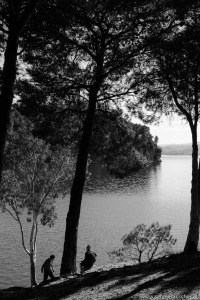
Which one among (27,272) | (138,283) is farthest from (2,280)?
(138,283)

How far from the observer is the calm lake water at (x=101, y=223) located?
29920 mm

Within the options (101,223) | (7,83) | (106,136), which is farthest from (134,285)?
(101,223)

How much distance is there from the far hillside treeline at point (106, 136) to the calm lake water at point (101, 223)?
13823mm

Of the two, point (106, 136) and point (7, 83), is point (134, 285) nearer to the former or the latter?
point (7, 83)

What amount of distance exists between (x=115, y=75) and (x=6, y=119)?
25.8 feet

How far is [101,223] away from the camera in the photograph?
43000 millimetres

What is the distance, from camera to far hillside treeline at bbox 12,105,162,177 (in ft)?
51.1

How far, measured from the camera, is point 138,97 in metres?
16.2

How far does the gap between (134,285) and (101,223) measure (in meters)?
34.1

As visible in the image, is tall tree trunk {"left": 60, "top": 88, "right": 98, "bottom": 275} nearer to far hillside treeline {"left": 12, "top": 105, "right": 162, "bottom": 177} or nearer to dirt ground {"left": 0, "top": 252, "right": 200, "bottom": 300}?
dirt ground {"left": 0, "top": 252, "right": 200, "bottom": 300}

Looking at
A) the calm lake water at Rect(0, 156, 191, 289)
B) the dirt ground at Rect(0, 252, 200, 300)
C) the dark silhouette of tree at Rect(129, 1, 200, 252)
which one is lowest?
the calm lake water at Rect(0, 156, 191, 289)

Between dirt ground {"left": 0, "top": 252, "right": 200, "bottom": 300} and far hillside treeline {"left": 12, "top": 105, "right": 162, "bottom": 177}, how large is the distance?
6055 mm

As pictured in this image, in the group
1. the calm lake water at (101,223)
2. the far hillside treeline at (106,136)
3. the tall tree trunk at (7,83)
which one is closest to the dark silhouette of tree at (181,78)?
the far hillside treeline at (106,136)

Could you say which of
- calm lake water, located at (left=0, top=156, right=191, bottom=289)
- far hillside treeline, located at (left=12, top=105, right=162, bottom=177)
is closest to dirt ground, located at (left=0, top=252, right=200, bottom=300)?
far hillside treeline, located at (left=12, top=105, right=162, bottom=177)
